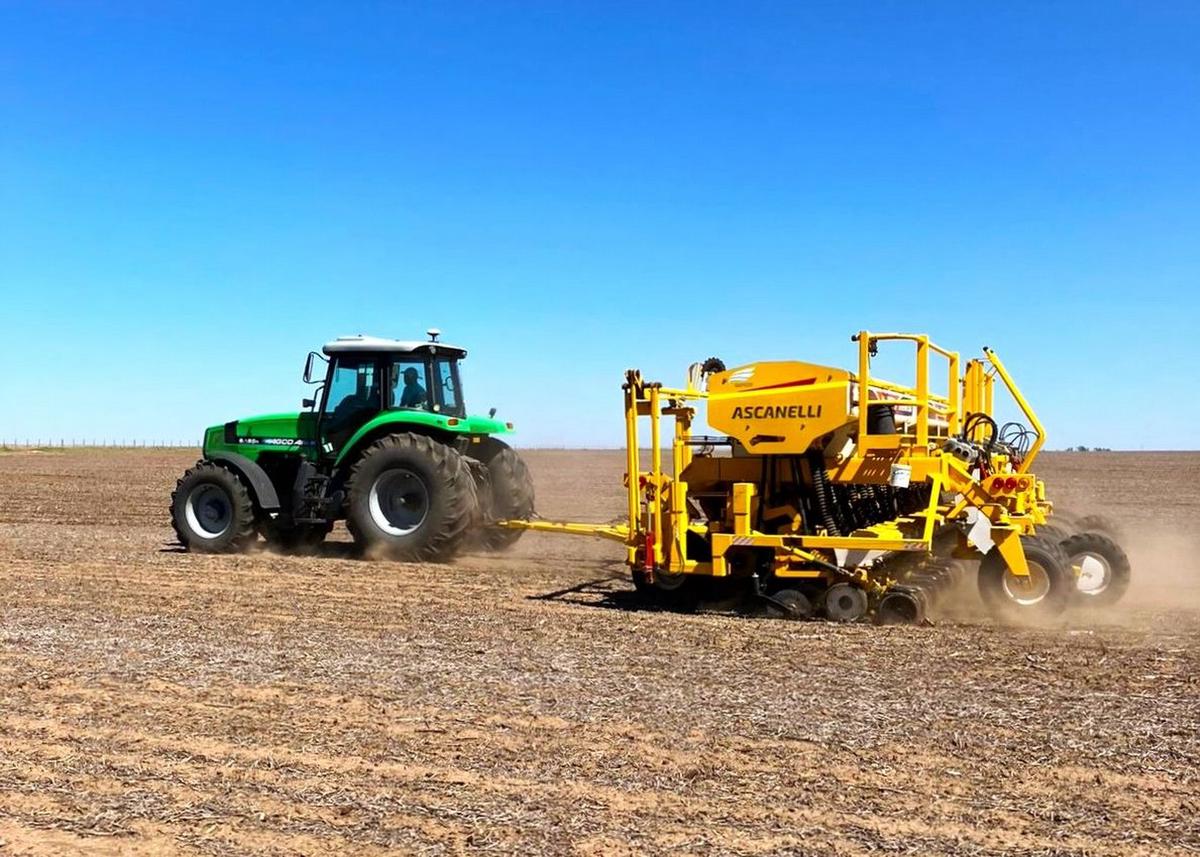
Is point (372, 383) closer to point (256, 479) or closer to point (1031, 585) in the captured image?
point (256, 479)

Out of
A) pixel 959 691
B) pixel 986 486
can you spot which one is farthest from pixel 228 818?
pixel 986 486

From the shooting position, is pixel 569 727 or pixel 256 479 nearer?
pixel 569 727

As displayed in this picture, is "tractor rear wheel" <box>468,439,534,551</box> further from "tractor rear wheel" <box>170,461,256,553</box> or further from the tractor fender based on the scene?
"tractor rear wheel" <box>170,461,256,553</box>

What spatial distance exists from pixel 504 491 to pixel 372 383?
6.43 feet

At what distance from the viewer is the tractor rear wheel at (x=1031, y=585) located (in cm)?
806

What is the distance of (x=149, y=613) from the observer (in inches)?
329

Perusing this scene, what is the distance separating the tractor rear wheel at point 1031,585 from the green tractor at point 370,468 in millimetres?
5195

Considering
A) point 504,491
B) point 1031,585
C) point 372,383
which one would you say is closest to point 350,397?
point 372,383

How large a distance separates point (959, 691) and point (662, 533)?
3116 mm

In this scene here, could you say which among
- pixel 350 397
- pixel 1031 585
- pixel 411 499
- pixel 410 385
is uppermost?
pixel 410 385

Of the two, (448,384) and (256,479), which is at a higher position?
(448,384)

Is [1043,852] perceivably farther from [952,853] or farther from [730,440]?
[730,440]

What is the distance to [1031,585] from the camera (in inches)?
322

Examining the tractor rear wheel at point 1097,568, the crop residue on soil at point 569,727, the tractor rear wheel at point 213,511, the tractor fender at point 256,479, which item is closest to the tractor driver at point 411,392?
the tractor fender at point 256,479
